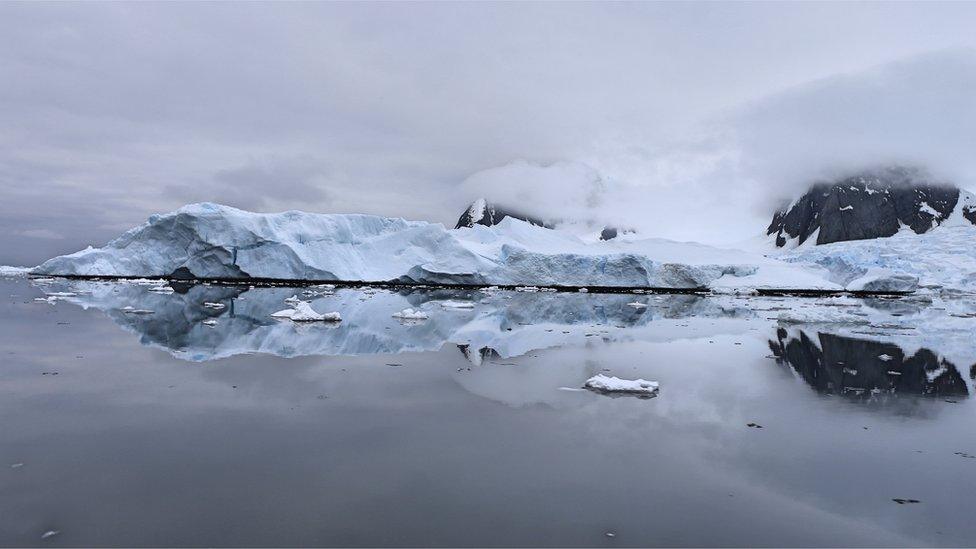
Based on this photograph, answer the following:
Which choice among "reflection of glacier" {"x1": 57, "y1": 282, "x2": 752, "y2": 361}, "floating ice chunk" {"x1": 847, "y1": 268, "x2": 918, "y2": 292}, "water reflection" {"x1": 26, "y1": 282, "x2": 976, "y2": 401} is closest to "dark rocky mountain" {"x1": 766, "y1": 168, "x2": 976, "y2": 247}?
"floating ice chunk" {"x1": 847, "y1": 268, "x2": 918, "y2": 292}

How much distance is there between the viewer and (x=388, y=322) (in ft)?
56.3

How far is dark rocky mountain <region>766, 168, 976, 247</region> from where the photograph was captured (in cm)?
10400

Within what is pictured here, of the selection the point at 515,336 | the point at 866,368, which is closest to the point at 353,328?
the point at 515,336

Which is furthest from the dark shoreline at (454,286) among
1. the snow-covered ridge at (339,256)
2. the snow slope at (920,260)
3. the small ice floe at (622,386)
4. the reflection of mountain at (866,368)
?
the small ice floe at (622,386)

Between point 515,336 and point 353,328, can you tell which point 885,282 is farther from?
point 353,328

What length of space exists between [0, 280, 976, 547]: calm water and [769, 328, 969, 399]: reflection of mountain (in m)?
0.10

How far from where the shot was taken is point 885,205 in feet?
348

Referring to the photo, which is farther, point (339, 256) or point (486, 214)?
point (486, 214)

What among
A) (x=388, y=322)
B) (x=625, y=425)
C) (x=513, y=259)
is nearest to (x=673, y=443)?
(x=625, y=425)

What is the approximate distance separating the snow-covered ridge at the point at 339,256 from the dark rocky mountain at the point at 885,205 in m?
65.2

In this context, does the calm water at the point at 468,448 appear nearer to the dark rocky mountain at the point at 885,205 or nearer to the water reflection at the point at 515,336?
the water reflection at the point at 515,336

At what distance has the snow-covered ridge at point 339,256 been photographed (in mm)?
36625

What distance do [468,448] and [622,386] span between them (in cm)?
337

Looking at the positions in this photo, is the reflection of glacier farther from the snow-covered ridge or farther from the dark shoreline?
the dark shoreline
